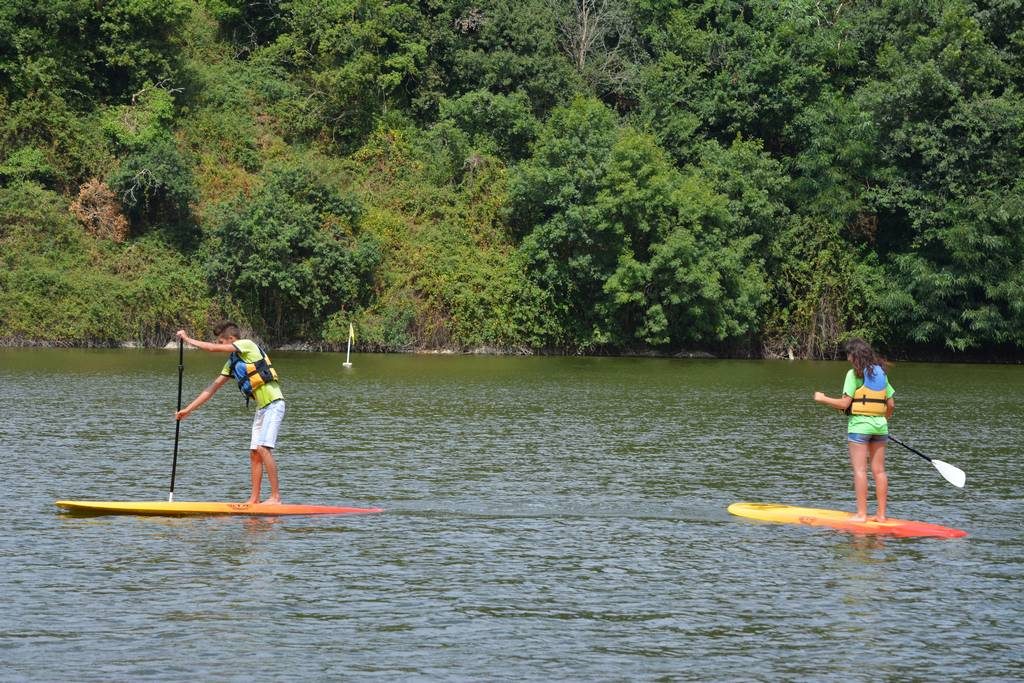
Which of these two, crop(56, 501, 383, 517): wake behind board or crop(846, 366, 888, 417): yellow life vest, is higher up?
crop(846, 366, 888, 417): yellow life vest

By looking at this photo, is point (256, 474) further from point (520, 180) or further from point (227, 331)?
point (520, 180)

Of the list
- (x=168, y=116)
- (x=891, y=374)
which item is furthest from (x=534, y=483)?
(x=168, y=116)

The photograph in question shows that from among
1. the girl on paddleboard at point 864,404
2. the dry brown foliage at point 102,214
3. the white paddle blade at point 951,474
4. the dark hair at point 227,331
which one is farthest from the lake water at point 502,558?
the dry brown foliage at point 102,214

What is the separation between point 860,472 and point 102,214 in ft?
150

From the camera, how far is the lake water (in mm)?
11523

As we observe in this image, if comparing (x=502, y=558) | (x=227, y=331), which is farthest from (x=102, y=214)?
(x=502, y=558)

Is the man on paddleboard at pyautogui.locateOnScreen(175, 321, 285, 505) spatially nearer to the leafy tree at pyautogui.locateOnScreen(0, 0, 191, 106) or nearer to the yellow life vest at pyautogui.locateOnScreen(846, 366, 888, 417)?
the yellow life vest at pyautogui.locateOnScreen(846, 366, 888, 417)

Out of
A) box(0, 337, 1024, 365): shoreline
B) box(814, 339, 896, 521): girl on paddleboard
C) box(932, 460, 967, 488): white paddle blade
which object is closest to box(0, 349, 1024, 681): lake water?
box(932, 460, 967, 488): white paddle blade

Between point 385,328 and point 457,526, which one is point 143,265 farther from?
point 457,526

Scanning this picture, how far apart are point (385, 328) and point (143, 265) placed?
32.3 ft

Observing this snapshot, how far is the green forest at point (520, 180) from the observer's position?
173ft

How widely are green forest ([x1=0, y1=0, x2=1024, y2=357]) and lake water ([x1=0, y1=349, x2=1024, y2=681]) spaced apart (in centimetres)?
2402

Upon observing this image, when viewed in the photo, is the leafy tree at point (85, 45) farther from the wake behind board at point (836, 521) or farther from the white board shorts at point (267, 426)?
the wake behind board at point (836, 521)

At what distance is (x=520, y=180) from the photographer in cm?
5531
